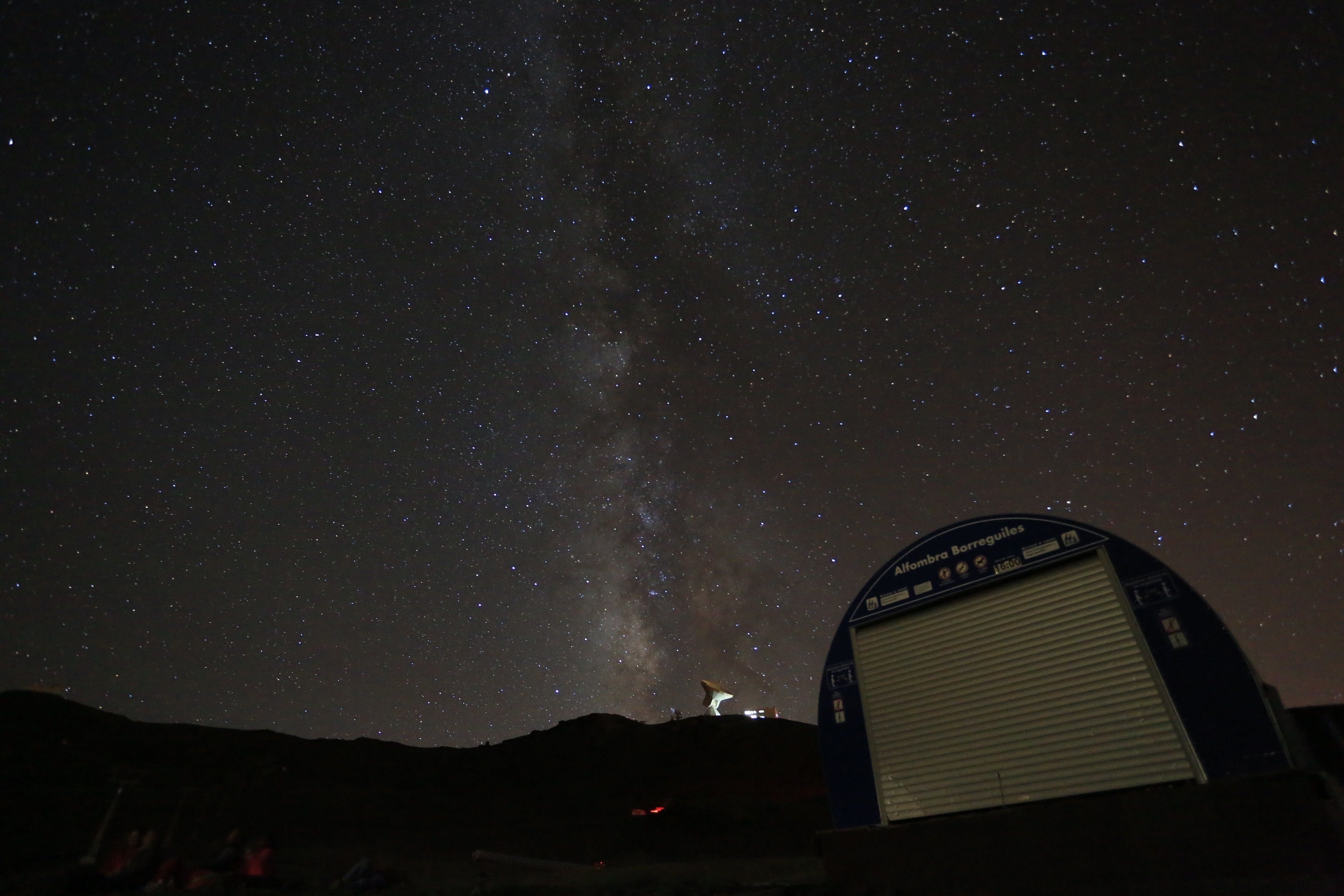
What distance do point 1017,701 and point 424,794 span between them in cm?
2910

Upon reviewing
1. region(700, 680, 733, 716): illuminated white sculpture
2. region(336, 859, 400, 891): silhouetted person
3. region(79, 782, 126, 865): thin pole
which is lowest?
region(336, 859, 400, 891): silhouetted person

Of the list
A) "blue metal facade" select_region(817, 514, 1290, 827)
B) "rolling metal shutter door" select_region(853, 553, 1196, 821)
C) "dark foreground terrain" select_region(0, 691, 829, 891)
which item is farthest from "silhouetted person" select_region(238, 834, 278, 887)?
"rolling metal shutter door" select_region(853, 553, 1196, 821)

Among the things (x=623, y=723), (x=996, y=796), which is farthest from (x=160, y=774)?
(x=996, y=796)

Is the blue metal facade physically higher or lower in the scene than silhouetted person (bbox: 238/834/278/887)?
higher

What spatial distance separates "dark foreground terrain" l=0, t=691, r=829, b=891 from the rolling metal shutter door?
2750 mm

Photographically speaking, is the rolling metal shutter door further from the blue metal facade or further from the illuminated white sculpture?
the illuminated white sculpture

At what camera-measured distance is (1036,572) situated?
10.0 meters

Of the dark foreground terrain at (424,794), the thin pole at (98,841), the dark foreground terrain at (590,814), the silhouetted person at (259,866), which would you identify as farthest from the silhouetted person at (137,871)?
the thin pole at (98,841)

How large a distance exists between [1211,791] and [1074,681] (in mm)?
1976

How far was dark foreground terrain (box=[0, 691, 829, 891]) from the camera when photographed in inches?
758

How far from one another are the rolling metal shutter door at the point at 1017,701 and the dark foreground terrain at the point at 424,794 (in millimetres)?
2750

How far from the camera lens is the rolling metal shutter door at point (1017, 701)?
8594 mm

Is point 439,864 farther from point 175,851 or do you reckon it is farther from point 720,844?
point 720,844

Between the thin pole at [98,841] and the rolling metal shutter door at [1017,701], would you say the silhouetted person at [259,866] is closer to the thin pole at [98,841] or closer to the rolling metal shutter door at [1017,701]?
the thin pole at [98,841]
